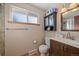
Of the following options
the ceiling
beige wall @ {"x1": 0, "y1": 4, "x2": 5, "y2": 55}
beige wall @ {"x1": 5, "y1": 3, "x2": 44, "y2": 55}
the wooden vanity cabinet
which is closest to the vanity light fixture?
the ceiling

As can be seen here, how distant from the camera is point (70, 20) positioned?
1.37 m

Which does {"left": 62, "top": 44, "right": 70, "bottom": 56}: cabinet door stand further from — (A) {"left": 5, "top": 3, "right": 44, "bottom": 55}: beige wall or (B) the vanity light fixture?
(B) the vanity light fixture

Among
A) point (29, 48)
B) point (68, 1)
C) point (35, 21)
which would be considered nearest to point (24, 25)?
point (35, 21)

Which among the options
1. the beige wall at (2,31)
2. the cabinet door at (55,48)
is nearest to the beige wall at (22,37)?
the beige wall at (2,31)

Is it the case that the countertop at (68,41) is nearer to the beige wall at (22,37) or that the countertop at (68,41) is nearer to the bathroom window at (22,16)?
the beige wall at (22,37)

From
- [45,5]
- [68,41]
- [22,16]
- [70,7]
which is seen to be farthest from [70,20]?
[22,16]

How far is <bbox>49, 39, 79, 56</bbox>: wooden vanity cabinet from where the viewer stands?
4.08ft

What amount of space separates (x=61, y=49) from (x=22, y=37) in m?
0.57

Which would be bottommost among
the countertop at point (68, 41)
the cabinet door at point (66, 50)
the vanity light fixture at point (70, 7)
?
the cabinet door at point (66, 50)

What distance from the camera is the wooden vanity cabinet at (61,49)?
1.24 meters

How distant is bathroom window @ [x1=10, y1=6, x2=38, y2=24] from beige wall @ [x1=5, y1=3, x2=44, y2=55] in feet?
0.18

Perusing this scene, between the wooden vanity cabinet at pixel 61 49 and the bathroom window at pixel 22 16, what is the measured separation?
41 centimetres

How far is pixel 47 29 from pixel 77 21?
426 millimetres

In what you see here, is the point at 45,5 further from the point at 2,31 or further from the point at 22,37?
the point at 2,31
